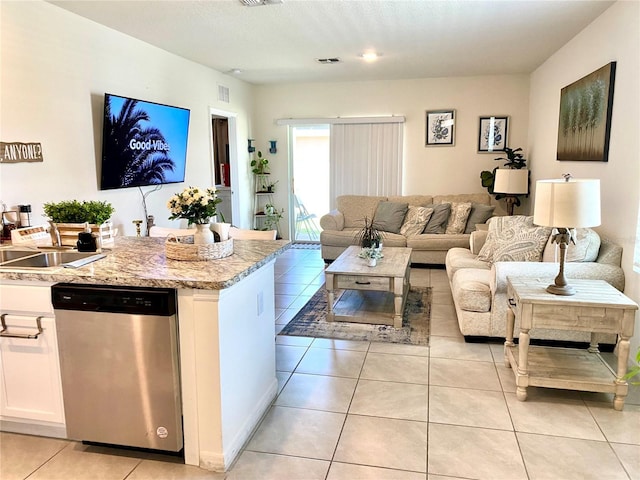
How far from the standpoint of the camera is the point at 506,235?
4121 mm

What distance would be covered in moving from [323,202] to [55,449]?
5968mm

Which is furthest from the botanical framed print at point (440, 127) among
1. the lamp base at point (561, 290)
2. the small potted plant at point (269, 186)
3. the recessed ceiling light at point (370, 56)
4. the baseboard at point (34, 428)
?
the baseboard at point (34, 428)

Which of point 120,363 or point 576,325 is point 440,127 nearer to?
point 576,325

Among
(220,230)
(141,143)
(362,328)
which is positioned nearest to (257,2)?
(141,143)

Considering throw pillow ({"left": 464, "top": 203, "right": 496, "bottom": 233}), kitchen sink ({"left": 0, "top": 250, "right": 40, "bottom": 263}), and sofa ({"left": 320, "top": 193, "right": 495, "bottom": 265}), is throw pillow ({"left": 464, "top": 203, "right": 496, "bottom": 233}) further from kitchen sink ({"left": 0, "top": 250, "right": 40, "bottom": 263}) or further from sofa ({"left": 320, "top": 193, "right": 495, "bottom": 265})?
kitchen sink ({"left": 0, "top": 250, "right": 40, "bottom": 263})

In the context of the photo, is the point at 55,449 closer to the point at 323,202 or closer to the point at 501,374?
the point at 501,374

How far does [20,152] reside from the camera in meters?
3.32

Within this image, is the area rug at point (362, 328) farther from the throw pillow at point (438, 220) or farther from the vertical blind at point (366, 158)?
the vertical blind at point (366, 158)

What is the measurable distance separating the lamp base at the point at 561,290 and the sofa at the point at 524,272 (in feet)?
1.13

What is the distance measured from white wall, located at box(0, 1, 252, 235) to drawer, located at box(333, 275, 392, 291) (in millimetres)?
2142

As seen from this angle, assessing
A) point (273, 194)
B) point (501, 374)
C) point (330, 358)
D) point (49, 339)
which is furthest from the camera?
point (273, 194)

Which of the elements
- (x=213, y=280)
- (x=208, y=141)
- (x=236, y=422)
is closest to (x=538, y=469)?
(x=236, y=422)

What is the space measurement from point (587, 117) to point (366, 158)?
3656mm

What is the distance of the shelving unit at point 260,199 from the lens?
7.80m
